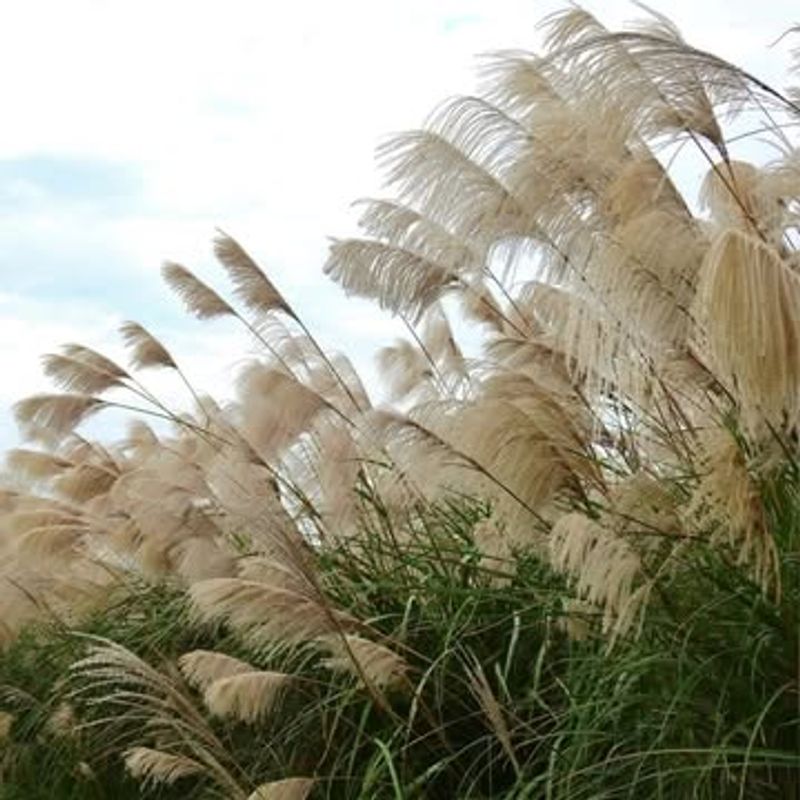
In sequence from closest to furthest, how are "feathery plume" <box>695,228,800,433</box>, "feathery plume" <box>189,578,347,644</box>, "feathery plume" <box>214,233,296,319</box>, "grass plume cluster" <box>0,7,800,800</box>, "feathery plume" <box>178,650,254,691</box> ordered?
1. "feathery plume" <box>695,228,800,433</box>
2. "grass plume cluster" <box>0,7,800,800</box>
3. "feathery plume" <box>189,578,347,644</box>
4. "feathery plume" <box>178,650,254,691</box>
5. "feathery plume" <box>214,233,296,319</box>

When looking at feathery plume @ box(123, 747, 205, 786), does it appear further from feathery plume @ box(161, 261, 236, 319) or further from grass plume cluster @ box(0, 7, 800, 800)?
feathery plume @ box(161, 261, 236, 319)

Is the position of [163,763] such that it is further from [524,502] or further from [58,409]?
[58,409]

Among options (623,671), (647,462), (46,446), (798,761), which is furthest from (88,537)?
(798,761)

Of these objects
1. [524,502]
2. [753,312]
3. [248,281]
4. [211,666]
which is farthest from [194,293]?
[753,312]

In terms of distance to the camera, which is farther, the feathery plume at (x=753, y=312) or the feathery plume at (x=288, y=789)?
the feathery plume at (x=288, y=789)

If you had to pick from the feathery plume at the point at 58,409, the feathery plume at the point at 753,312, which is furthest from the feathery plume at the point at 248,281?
the feathery plume at the point at 753,312

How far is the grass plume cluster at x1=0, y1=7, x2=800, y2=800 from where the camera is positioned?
363 centimetres

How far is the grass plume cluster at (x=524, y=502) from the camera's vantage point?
363 centimetres

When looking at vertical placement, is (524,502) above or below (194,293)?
below

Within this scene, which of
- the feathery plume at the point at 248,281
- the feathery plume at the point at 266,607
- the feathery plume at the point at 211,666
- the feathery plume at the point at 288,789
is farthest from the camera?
the feathery plume at the point at 248,281

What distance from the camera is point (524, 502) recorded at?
3887 millimetres

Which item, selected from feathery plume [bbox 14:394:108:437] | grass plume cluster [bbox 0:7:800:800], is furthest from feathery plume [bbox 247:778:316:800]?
feathery plume [bbox 14:394:108:437]

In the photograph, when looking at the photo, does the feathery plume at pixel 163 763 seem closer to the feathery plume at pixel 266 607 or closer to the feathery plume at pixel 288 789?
the feathery plume at pixel 288 789

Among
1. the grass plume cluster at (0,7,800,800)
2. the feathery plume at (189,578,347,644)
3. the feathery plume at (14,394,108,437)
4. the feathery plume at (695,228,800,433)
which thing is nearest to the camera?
the feathery plume at (695,228,800,433)
